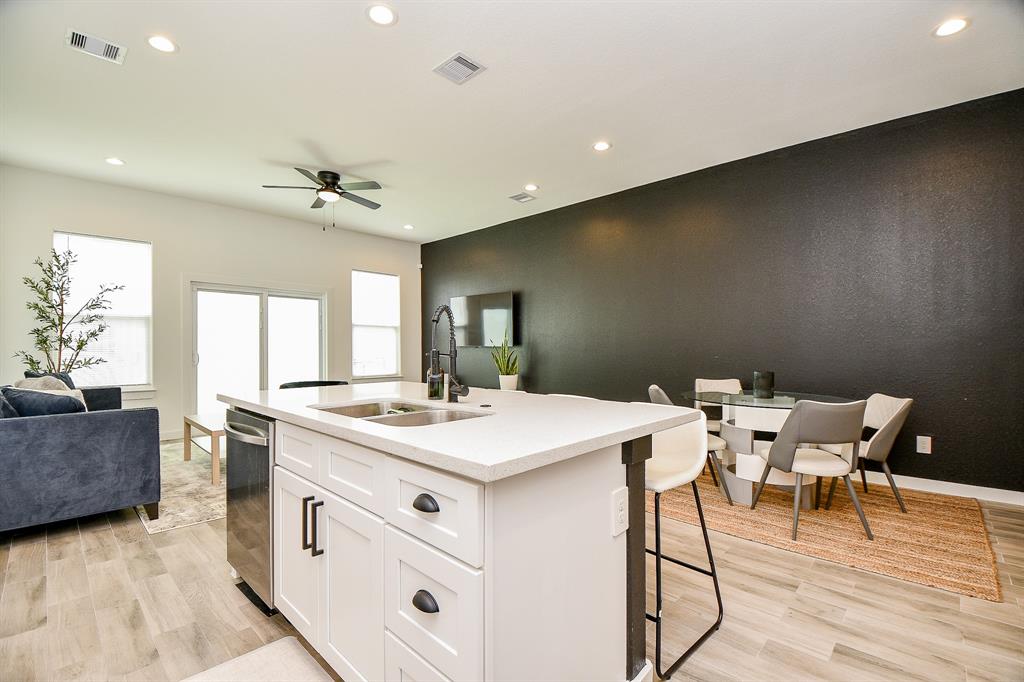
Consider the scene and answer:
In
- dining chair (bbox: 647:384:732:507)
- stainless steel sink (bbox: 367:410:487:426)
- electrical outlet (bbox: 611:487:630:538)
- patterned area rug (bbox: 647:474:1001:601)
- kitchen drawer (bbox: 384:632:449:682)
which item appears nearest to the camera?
kitchen drawer (bbox: 384:632:449:682)

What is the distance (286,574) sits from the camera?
1743 mm

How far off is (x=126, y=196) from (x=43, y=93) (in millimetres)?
2194

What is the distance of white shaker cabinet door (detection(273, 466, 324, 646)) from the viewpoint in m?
1.55

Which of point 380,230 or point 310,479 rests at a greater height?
point 380,230

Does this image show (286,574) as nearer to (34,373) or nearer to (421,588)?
(421,588)

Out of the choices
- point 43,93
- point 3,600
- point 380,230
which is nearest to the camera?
point 3,600

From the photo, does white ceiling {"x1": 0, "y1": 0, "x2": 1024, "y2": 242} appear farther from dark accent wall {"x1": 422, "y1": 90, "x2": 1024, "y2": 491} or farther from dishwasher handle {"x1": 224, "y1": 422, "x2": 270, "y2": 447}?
dishwasher handle {"x1": 224, "y1": 422, "x2": 270, "y2": 447}

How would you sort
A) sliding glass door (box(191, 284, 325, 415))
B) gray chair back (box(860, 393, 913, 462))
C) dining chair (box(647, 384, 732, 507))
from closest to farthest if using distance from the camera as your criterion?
gray chair back (box(860, 393, 913, 462)) < dining chair (box(647, 384, 732, 507)) < sliding glass door (box(191, 284, 325, 415))

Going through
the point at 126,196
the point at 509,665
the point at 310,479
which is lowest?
the point at 509,665

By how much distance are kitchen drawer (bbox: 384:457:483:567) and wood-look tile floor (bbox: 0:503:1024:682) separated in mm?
1135

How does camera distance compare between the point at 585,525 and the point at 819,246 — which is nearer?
the point at 585,525

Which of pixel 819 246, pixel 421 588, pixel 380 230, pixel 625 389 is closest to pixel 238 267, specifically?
pixel 380 230

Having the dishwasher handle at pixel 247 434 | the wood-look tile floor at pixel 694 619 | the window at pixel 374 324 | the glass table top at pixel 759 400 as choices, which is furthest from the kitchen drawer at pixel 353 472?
the window at pixel 374 324

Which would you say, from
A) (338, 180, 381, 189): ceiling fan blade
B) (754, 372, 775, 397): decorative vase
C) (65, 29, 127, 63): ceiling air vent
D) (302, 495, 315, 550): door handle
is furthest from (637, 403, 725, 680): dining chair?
(65, 29, 127, 63): ceiling air vent
